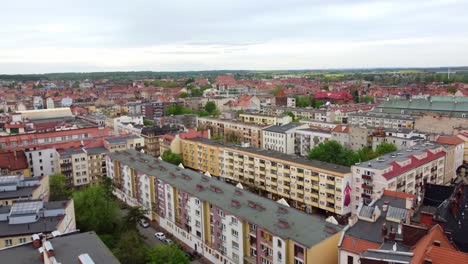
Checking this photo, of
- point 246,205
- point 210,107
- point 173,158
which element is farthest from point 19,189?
point 210,107

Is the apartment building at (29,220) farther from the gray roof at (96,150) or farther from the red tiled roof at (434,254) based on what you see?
the gray roof at (96,150)

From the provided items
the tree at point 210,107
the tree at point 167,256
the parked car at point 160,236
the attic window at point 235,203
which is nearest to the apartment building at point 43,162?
the parked car at point 160,236

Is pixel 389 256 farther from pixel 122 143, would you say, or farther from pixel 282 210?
pixel 122 143

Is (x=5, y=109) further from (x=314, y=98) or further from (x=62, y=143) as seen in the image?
(x=314, y=98)

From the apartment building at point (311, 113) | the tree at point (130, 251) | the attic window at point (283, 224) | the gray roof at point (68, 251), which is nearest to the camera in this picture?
the gray roof at point (68, 251)

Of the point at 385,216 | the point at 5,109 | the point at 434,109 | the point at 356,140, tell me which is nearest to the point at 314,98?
the point at 434,109

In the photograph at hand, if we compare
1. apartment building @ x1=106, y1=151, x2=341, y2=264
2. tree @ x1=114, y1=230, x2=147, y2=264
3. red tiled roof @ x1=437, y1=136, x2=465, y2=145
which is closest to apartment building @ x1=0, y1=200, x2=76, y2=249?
tree @ x1=114, y1=230, x2=147, y2=264

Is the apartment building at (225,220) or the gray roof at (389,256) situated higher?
the gray roof at (389,256)
